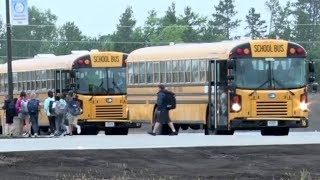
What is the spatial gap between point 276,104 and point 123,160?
531 inches

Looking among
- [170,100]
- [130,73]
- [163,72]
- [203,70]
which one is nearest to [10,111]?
[130,73]

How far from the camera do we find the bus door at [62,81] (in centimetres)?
4669

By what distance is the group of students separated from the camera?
4203 centimetres

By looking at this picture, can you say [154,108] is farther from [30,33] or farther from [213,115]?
[30,33]

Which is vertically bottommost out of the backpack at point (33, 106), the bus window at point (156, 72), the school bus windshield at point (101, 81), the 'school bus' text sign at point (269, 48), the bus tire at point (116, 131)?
the bus tire at point (116, 131)

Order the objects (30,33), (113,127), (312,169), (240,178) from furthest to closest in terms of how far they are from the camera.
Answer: (30,33) < (113,127) < (312,169) < (240,178)

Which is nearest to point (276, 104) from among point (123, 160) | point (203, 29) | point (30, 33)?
point (123, 160)

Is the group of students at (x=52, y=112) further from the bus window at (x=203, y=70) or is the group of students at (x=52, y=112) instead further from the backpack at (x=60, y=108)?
the bus window at (x=203, y=70)

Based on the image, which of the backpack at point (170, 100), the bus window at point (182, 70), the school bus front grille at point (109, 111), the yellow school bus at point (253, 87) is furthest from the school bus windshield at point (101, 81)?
the backpack at point (170, 100)

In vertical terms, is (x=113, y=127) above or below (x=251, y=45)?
below

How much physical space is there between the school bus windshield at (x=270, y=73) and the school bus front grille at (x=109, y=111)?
371 inches

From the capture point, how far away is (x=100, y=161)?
23812 mm

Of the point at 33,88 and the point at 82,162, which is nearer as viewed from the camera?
the point at 82,162

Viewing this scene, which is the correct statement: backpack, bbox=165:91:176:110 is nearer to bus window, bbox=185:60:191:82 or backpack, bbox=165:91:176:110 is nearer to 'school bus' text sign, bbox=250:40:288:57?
bus window, bbox=185:60:191:82
